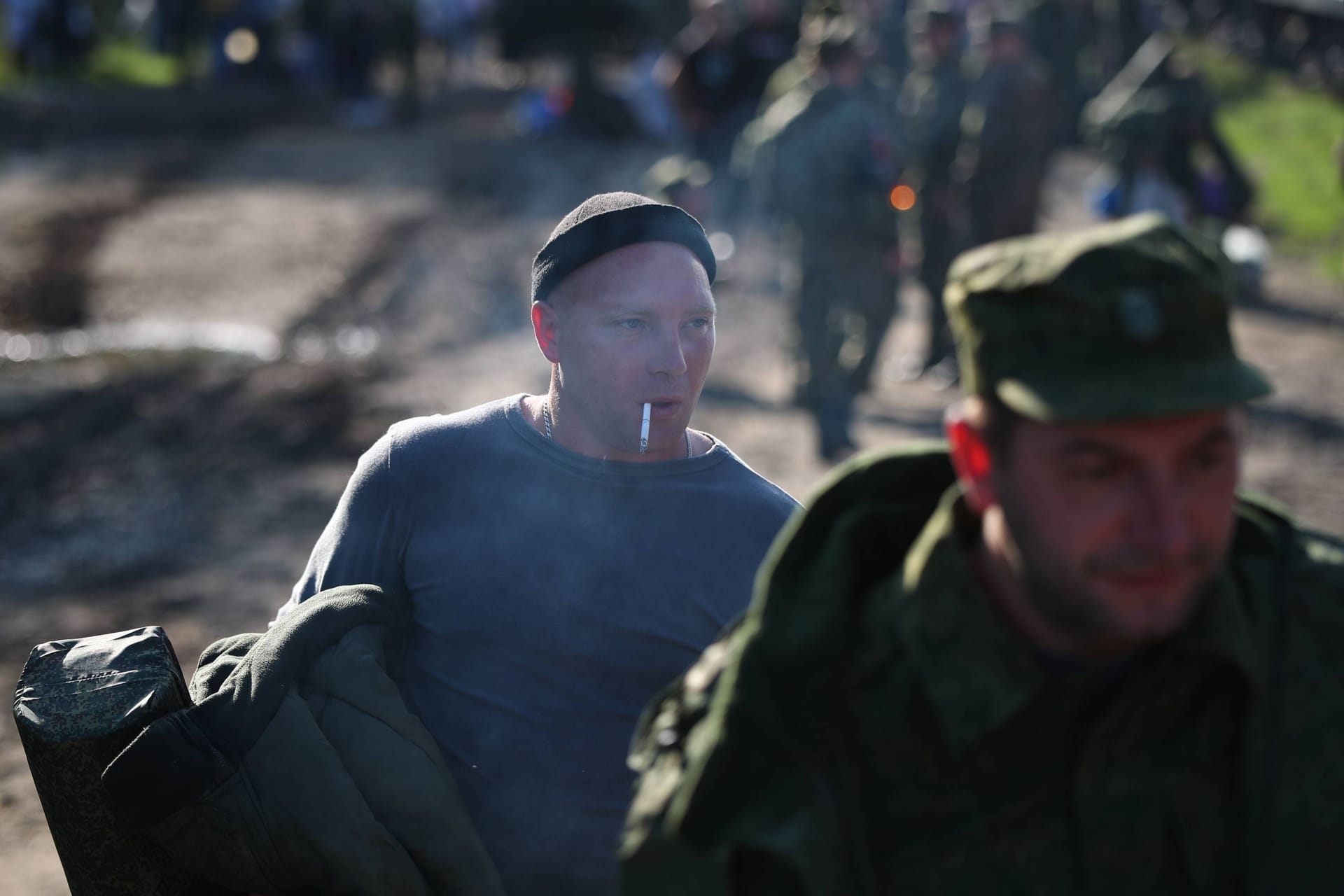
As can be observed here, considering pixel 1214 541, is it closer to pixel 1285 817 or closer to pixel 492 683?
pixel 1285 817

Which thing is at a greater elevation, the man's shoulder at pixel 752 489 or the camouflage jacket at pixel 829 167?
the camouflage jacket at pixel 829 167

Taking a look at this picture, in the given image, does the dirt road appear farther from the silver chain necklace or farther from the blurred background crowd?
the silver chain necklace

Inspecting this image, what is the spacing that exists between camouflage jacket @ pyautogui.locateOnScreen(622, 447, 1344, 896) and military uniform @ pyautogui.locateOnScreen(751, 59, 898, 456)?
6.31 metres

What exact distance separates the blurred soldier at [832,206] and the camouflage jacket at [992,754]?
6.32 m

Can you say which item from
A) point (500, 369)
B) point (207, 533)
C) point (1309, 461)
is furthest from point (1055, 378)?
point (500, 369)

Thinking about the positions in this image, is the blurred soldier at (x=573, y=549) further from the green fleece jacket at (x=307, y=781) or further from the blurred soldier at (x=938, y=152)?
the blurred soldier at (x=938, y=152)

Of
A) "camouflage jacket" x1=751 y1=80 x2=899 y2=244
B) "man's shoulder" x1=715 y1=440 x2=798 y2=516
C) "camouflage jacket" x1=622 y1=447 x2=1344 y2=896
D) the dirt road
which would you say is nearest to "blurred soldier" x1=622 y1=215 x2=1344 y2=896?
"camouflage jacket" x1=622 y1=447 x2=1344 y2=896

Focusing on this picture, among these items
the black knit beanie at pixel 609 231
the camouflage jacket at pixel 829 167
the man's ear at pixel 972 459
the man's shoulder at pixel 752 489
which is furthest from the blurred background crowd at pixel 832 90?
the man's ear at pixel 972 459

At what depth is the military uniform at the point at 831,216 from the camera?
808cm

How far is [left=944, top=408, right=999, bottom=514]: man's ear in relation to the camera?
184 cm

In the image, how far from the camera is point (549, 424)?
3234 mm

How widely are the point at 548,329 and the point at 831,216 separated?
5092 millimetres

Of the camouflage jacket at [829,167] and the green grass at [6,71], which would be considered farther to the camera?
the green grass at [6,71]

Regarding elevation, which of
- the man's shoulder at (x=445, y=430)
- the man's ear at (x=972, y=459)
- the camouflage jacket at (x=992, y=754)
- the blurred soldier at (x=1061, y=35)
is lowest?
the camouflage jacket at (x=992, y=754)
